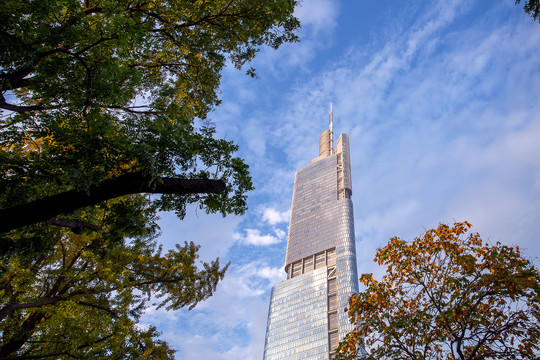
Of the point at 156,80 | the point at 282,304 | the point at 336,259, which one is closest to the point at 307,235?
the point at 336,259

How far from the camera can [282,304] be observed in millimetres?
128625

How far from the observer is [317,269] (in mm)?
130125

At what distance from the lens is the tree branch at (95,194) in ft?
18.5

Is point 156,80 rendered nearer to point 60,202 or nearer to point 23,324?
point 60,202

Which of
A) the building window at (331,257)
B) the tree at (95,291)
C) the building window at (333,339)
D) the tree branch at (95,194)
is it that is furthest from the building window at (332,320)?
the tree branch at (95,194)

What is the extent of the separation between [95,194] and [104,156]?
1031mm

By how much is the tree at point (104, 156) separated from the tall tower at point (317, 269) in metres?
92.8

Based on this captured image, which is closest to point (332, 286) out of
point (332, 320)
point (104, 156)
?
point (332, 320)

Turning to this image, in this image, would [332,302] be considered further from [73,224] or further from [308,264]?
[73,224]

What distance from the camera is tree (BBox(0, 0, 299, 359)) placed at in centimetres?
637

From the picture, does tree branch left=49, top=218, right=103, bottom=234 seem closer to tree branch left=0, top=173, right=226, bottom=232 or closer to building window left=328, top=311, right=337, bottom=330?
tree branch left=0, top=173, right=226, bottom=232

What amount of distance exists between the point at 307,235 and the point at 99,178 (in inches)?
5739

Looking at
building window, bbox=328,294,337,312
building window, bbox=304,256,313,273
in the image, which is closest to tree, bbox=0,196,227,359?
building window, bbox=328,294,337,312

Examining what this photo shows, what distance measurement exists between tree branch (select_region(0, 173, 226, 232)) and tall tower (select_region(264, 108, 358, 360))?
95.7 m
